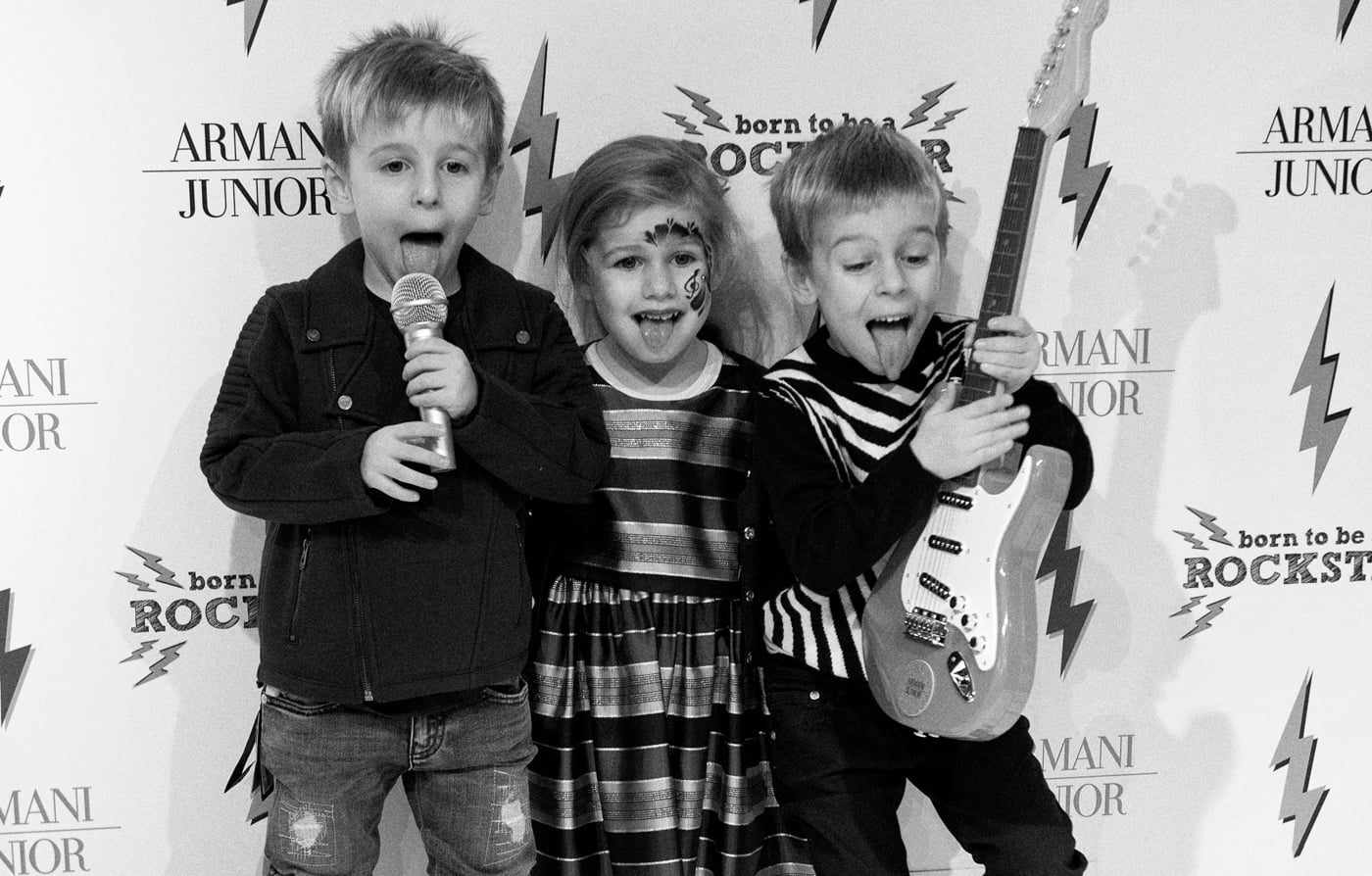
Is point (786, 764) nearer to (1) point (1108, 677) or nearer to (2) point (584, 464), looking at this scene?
(2) point (584, 464)

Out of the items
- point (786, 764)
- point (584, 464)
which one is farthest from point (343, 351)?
point (786, 764)

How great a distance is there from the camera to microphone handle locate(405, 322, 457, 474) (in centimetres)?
142

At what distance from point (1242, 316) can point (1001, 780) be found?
0.95 meters

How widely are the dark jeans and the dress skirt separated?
0.14 meters

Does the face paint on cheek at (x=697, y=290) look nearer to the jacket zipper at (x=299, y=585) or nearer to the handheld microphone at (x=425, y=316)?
the handheld microphone at (x=425, y=316)

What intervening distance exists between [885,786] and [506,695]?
53cm

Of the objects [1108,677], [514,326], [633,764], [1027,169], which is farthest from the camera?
[1108,677]

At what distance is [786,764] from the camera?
1654 millimetres

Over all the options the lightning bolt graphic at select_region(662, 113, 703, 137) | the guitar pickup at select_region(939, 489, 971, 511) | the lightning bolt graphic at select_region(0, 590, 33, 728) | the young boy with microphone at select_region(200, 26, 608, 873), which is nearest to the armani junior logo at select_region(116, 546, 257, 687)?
the lightning bolt graphic at select_region(0, 590, 33, 728)

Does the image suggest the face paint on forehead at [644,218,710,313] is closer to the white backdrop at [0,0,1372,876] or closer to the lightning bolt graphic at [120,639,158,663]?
the white backdrop at [0,0,1372,876]

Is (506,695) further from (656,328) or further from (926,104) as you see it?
(926,104)

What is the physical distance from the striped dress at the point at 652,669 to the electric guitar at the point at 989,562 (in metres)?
0.30

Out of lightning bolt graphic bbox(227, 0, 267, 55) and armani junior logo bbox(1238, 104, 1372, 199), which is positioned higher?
lightning bolt graphic bbox(227, 0, 267, 55)

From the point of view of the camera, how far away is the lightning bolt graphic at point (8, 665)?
1.90m
